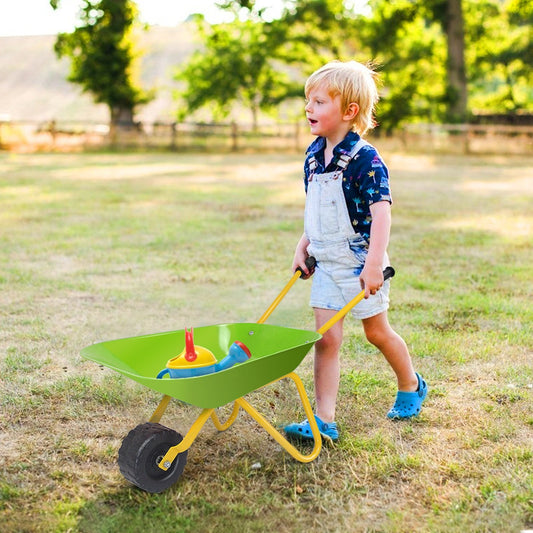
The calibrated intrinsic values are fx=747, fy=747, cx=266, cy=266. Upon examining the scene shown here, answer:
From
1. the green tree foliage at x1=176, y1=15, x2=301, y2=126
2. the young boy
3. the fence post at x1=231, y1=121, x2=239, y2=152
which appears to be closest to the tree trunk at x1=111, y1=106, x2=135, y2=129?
the fence post at x1=231, y1=121, x2=239, y2=152

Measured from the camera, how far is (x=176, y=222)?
835 cm

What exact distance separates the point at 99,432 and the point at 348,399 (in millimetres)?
1110

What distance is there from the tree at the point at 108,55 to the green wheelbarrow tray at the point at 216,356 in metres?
23.4

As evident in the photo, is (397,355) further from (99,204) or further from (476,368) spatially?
(99,204)

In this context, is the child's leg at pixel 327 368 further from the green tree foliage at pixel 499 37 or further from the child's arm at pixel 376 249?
the green tree foliage at pixel 499 37

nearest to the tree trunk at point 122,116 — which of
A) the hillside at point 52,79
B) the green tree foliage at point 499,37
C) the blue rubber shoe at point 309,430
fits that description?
the green tree foliage at point 499,37

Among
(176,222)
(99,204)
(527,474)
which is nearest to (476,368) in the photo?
(527,474)

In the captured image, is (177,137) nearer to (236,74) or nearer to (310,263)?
(236,74)

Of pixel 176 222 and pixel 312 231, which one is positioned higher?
pixel 312 231

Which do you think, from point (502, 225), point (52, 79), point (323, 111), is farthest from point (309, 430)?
point (52, 79)

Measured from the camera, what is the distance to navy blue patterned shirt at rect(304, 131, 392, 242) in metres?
2.84

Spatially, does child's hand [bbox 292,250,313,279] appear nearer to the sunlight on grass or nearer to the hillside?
the sunlight on grass

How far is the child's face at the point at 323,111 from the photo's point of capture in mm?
2875

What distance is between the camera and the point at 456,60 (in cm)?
2583
